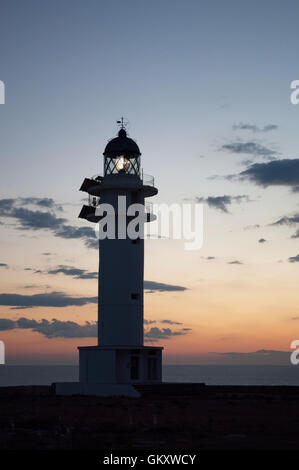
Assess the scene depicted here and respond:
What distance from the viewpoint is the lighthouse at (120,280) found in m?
39.6

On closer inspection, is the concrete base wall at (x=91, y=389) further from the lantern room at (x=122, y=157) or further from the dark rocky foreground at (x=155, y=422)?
the lantern room at (x=122, y=157)

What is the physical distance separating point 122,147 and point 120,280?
805 centimetres

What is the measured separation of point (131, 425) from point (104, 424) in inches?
36.0

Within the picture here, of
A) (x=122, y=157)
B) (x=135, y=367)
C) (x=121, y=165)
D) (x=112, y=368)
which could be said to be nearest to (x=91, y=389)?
(x=112, y=368)

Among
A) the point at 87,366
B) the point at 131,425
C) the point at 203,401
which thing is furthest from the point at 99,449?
the point at 87,366

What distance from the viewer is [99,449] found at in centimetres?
1741

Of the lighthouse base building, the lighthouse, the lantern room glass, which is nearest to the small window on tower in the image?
the lighthouse

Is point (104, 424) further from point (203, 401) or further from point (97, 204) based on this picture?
point (97, 204)

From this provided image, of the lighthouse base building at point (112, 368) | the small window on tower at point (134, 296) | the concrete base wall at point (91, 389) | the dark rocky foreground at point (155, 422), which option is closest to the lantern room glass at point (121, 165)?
the small window on tower at point (134, 296)

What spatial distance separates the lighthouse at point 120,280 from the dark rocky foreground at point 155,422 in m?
4.63

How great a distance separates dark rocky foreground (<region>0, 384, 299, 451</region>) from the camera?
18.5m

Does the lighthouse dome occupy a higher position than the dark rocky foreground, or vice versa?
the lighthouse dome

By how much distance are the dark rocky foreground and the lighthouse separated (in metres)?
4.63

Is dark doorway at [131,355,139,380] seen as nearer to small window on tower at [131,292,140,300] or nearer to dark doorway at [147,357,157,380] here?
dark doorway at [147,357,157,380]
